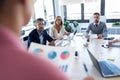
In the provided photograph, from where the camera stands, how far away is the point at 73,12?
585cm

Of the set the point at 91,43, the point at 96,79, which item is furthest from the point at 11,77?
the point at 91,43

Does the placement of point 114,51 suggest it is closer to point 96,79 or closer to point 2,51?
point 96,79

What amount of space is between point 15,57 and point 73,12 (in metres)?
5.66

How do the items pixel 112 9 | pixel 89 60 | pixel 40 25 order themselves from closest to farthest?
1. pixel 89 60
2. pixel 40 25
3. pixel 112 9

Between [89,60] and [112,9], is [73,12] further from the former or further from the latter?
[89,60]

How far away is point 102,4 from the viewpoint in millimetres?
5461

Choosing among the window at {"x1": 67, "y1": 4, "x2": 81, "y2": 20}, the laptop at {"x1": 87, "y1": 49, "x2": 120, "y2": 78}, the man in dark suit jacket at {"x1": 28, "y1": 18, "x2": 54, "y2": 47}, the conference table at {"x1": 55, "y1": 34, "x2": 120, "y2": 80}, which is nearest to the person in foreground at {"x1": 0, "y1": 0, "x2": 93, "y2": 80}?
the conference table at {"x1": 55, "y1": 34, "x2": 120, "y2": 80}

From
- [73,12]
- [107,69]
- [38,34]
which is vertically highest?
[73,12]

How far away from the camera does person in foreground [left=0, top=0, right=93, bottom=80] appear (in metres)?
0.27

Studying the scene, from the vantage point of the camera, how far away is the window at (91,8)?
5.54 m

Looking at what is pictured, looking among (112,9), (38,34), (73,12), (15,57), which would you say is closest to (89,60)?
(38,34)

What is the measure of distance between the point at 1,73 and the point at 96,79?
1.37 metres

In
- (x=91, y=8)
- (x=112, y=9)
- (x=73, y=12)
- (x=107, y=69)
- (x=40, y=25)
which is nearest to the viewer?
(x=107, y=69)

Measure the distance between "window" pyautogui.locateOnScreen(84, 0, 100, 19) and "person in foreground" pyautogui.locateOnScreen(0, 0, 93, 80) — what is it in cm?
540
